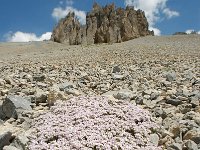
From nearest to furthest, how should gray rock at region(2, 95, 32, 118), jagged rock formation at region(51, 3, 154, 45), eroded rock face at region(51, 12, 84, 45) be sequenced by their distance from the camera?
gray rock at region(2, 95, 32, 118) < jagged rock formation at region(51, 3, 154, 45) < eroded rock face at region(51, 12, 84, 45)

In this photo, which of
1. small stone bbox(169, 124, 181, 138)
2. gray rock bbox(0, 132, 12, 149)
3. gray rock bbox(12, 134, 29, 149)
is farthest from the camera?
small stone bbox(169, 124, 181, 138)

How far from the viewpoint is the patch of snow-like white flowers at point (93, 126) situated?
6.83m

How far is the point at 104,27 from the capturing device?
4803cm

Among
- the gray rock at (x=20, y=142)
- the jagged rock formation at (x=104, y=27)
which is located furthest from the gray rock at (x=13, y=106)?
the jagged rock formation at (x=104, y=27)

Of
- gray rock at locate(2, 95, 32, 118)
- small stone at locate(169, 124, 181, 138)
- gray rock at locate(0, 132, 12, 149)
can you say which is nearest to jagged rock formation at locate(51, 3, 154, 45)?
gray rock at locate(2, 95, 32, 118)

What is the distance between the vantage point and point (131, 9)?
166 ft

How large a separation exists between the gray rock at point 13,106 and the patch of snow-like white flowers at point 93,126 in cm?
69

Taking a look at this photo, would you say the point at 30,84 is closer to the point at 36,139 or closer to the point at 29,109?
the point at 29,109

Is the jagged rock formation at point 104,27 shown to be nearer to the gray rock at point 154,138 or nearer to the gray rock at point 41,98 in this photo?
the gray rock at point 41,98

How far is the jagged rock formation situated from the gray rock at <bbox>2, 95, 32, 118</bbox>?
124ft

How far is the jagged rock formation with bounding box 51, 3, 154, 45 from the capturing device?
47562 mm

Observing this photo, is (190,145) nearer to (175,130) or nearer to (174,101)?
(175,130)

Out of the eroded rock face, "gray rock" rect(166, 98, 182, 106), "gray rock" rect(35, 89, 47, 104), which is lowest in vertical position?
"gray rock" rect(166, 98, 182, 106)

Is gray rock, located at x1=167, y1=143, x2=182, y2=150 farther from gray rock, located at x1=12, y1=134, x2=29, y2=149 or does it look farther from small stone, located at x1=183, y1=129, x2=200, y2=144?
gray rock, located at x1=12, y1=134, x2=29, y2=149
